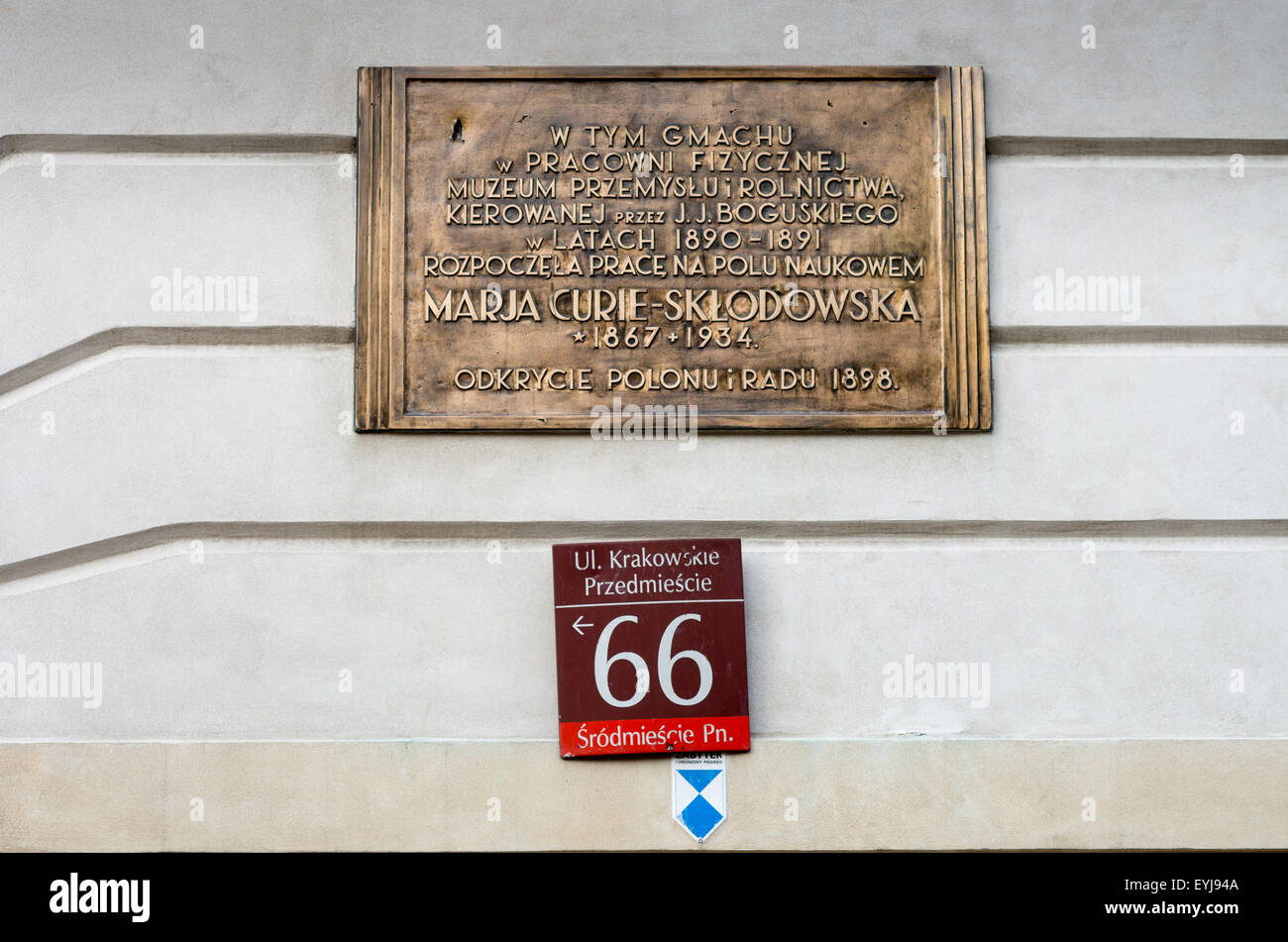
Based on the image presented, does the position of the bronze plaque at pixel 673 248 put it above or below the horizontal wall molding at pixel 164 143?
below

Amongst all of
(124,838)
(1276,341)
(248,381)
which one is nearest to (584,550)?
(248,381)

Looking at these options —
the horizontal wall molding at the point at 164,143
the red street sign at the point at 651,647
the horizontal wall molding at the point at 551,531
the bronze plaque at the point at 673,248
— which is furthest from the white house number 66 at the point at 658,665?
the horizontal wall molding at the point at 164,143

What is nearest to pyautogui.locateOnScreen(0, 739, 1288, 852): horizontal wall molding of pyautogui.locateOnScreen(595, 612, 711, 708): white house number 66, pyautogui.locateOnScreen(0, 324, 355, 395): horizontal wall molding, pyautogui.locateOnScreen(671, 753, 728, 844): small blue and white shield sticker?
pyautogui.locateOnScreen(671, 753, 728, 844): small blue and white shield sticker

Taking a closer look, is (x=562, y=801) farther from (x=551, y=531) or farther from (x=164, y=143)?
(x=164, y=143)

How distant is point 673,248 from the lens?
4.70 meters

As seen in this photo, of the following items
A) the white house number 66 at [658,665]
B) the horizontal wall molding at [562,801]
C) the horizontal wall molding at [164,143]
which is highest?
the horizontal wall molding at [164,143]

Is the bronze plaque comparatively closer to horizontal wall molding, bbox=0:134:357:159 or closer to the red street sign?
horizontal wall molding, bbox=0:134:357:159

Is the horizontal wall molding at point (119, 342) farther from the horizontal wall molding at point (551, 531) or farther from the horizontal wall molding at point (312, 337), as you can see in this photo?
the horizontal wall molding at point (551, 531)

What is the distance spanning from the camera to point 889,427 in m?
4.63

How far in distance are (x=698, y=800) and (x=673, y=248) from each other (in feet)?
7.36

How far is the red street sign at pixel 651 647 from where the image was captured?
449 centimetres

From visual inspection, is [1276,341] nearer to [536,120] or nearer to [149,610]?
[536,120]

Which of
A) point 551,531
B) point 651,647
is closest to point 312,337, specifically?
point 551,531

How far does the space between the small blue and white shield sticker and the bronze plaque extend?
1.40 meters
